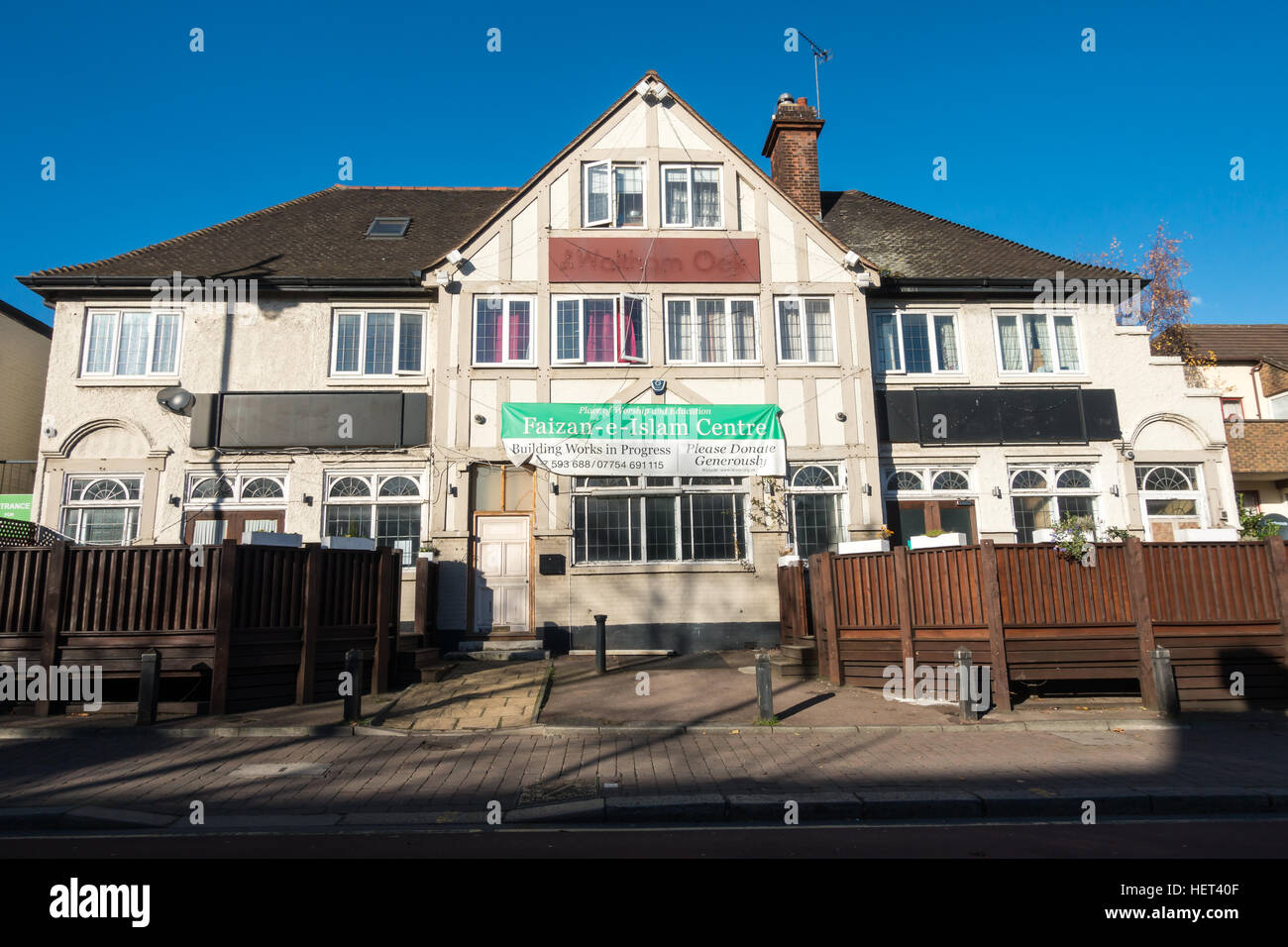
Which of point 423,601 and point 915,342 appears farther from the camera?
point 915,342

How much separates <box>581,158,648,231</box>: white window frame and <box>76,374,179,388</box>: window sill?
9423 mm

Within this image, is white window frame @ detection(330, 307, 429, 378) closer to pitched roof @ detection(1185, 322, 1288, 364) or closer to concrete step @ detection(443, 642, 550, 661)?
concrete step @ detection(443, 642, 550, 661)

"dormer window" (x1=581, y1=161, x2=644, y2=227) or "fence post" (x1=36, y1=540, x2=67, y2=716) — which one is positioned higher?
"dormer window" (x1=581, y1=161, x2=644, y2=227)

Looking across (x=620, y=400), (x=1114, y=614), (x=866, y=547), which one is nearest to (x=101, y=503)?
(x=620, y=400)

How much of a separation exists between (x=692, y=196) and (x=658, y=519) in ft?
24.0

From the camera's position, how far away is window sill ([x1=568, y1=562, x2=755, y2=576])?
15656 mm

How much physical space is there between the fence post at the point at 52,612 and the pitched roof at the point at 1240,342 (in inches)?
1248

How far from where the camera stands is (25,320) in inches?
785

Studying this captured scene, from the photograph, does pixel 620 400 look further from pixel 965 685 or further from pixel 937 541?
pixel 965 685

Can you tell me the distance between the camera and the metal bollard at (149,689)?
986cm

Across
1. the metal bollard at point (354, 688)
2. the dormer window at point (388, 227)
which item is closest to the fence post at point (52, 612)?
the metal bollard at point (354, 688)

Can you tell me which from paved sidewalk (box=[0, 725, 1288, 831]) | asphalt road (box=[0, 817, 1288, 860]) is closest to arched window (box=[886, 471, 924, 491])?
paved sidewalk (box=[0, 725, 1288, 831])

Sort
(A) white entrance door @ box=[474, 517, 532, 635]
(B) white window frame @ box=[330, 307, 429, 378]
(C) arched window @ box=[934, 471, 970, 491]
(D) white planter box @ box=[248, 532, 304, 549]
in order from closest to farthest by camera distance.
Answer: (D) white planter box @ box=[248, 532, 304, 549] → (A) white entrance door @ box=[474, 517, 532, 635] → (B) white window frame @ box=[330, 307, 429, 378] → (C) arched window @ box=[934, 471, 970, 491]

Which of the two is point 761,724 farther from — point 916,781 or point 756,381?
point 756,381
